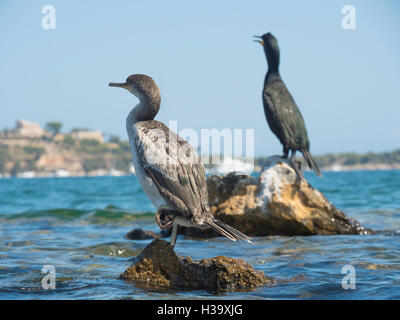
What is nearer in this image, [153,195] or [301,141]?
[153,195]

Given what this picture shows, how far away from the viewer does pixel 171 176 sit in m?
5.02

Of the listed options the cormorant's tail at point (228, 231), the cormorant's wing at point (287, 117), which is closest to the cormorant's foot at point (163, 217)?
the cormorant's tail at point (228, 231)

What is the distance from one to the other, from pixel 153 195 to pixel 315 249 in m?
3.20

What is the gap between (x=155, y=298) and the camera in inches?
183

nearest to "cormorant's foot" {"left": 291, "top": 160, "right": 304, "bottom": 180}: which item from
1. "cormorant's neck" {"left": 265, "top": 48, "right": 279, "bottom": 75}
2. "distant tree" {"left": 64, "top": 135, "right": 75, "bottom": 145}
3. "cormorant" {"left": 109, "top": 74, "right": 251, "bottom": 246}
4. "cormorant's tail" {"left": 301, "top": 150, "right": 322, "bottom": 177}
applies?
"cormorant's tail" {"left": 301, "top": 150, "right": 322, "bottom": 177}

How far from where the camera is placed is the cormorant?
4.97m

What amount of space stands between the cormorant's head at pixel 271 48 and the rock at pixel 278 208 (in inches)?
68.4

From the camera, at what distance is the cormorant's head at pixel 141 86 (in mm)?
5367

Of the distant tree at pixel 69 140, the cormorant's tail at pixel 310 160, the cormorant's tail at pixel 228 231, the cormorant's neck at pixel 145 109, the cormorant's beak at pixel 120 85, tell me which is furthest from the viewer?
the distant tree at pixel 69 140

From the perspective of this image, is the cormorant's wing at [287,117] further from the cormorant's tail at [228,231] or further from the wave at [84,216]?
the wave at [84,216]

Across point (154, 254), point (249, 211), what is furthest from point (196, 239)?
point (154, 254)

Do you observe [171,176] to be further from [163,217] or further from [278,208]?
[278,208]

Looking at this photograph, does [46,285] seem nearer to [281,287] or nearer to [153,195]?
[153,195]
